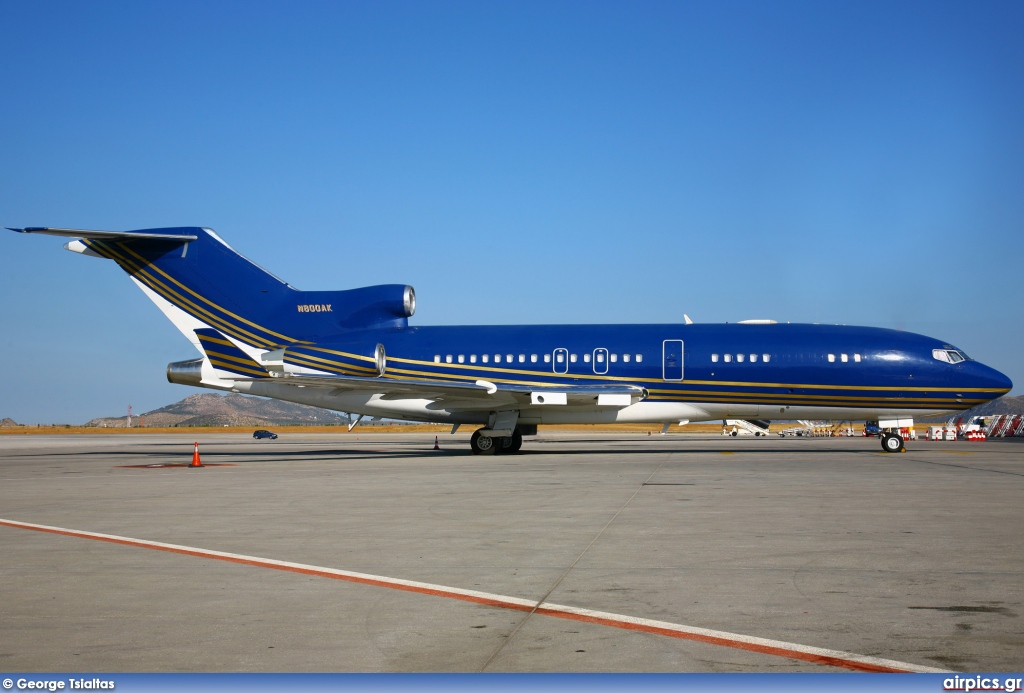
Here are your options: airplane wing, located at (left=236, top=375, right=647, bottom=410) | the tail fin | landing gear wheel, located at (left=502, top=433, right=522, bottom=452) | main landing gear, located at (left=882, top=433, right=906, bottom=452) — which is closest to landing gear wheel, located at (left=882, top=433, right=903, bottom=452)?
main landing gear, located at (left=882, top=433, right=906, bottom=452)

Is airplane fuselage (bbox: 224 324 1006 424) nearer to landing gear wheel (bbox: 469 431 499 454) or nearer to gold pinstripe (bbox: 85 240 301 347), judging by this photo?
landing gear wheel (bbox: 469 431 499 454)

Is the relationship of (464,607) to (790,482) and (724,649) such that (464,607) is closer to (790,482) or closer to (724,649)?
(724,649)

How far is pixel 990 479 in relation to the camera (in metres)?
16.6

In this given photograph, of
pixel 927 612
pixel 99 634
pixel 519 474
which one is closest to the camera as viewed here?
pixel 99 634

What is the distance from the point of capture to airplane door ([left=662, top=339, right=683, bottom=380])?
89.2 ft

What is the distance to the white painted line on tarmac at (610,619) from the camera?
467cm

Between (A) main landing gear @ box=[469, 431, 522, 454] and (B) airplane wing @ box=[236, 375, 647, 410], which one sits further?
(A) main landing gear @ box=[469, 431, 522, 454]

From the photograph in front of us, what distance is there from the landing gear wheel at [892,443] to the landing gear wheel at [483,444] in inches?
489

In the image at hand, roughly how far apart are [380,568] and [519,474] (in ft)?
36.5

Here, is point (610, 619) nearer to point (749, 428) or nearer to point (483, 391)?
point (483, 391)

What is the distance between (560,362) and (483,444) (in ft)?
12.0

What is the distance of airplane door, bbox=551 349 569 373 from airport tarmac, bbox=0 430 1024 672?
42.1ft

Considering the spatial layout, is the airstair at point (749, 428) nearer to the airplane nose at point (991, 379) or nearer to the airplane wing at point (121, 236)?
the airplane nose at point (991, 379)

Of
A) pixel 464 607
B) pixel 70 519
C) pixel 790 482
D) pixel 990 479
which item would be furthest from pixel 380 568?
pixel 990 479
